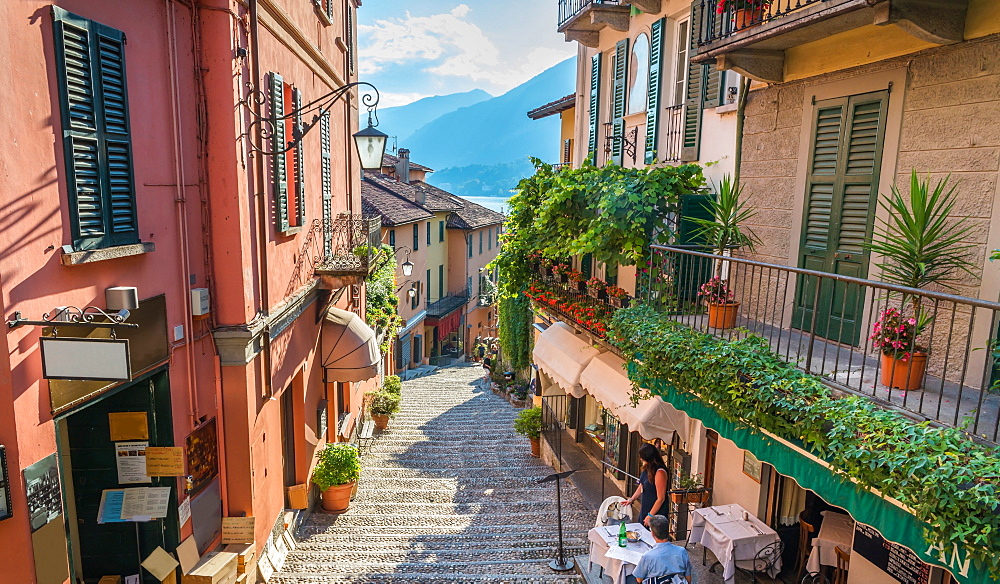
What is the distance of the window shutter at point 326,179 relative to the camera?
11961mm

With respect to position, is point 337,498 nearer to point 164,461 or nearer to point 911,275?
point 164,461

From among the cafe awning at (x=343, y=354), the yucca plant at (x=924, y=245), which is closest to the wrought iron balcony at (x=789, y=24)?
the yucca plant at (x=924, y=245)

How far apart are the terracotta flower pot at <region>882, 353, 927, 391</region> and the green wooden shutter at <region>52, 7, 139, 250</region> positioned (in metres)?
6.71

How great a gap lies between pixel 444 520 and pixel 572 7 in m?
11.4

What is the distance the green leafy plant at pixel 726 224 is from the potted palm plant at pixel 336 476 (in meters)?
7.20

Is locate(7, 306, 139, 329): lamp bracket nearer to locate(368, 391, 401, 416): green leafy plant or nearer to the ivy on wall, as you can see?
the ivy on wall

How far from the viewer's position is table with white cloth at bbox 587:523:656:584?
7379 mm

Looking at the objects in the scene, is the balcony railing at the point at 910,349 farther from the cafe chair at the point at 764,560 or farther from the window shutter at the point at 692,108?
the window shutter at the point at 692,108

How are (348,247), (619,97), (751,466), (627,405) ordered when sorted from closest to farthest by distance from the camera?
(751,466), (627,405), (619,97), (348,247)

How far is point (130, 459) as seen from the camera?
19.7 feet

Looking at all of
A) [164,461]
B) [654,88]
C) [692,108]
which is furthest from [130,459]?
[654,88]

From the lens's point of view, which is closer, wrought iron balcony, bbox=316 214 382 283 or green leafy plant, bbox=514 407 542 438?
wrought iron balcony, bbox=316 214 382 283

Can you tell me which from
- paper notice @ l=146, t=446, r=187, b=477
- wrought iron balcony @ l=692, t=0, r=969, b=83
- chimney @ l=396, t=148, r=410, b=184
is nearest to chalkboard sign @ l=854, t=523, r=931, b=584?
wrought iron balcony @ l=692, t=0, r=969, b=83

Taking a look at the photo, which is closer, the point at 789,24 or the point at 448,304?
the point at 789,24
